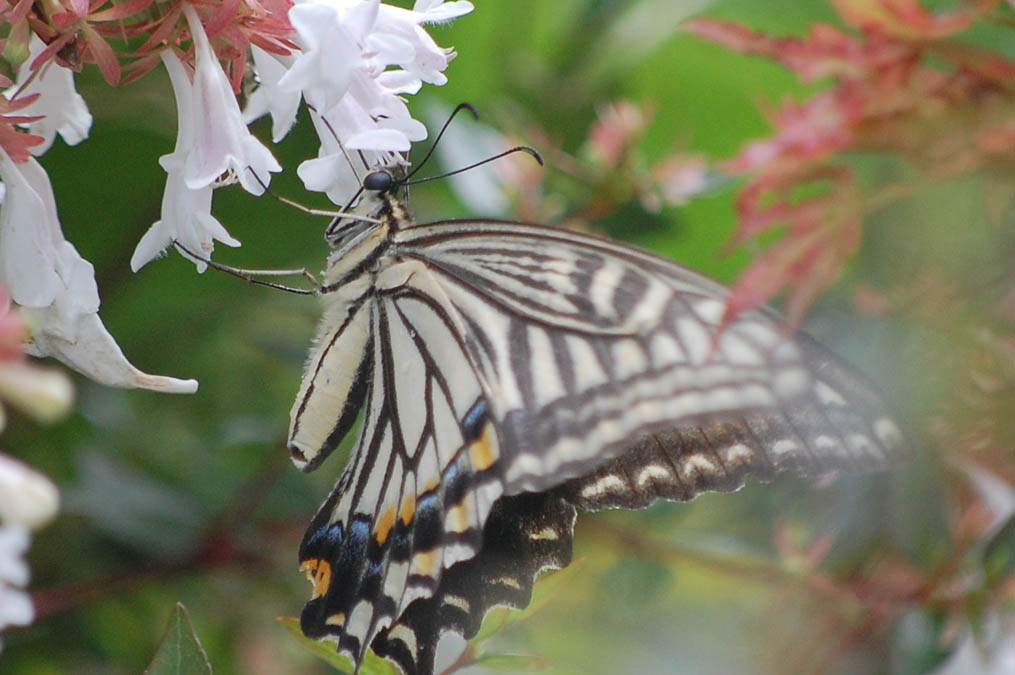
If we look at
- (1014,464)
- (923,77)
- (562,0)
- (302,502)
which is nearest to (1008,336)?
(1014,464)

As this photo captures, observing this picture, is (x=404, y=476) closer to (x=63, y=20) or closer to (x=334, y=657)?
(x=334, y=657)

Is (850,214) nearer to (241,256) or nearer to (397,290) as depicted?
(397,290)

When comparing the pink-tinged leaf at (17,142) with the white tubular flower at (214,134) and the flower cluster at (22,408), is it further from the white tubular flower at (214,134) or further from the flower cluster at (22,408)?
the flower cluster at (22,408)

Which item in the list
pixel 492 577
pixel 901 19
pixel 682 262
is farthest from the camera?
pixel 682 262

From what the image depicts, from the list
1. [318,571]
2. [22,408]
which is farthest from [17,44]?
[318,571]

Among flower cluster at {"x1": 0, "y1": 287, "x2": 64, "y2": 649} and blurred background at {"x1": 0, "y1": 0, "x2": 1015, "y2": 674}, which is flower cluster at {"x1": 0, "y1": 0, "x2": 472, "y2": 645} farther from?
blurred background at {"x1": 0, "y1": 0, "x2": 1015, "y2": 674}
